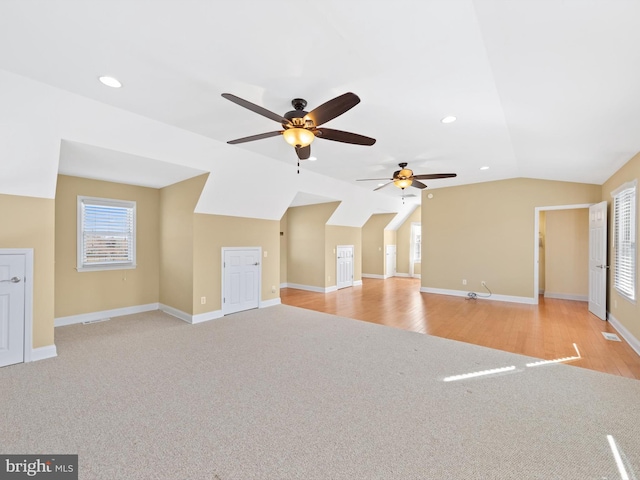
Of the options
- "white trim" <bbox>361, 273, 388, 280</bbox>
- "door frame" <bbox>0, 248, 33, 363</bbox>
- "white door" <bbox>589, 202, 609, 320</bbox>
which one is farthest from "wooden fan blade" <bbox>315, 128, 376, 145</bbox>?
"white trim" <bbox>361, 273, 388, 280</bbox>

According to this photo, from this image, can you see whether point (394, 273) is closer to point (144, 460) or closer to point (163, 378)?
point (163, 378)

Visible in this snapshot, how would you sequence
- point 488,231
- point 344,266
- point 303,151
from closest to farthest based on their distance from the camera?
point 303,151 < point 488,231 < point 344,266

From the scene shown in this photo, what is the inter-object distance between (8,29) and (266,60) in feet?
5.96

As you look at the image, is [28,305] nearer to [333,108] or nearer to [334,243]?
[333,108]

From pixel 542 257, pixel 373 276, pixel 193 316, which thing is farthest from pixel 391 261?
pixel 193 316

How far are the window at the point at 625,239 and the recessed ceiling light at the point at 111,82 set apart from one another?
6.21 meters

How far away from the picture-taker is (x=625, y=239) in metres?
4.16

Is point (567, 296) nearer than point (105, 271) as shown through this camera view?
No

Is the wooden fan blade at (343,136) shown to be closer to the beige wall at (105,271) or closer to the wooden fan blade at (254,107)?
the wooden fan blade at (254,107)

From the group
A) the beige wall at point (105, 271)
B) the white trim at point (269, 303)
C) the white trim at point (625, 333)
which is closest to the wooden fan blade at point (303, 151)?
the white trim at point (269, 303)

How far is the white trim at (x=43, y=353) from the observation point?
3299mm

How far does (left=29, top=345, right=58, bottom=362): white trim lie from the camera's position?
10.8ft

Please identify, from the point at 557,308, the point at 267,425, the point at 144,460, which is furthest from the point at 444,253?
the point at 144,460
